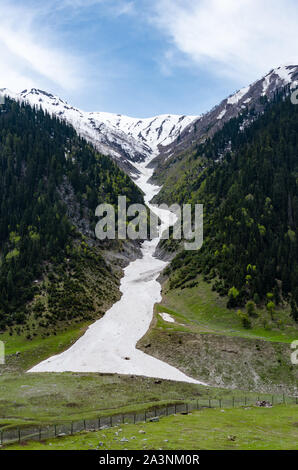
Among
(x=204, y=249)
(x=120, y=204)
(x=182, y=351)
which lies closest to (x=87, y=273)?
(x=204, y=249)

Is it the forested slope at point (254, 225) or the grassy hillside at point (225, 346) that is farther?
the forested slope at point (254, 225)

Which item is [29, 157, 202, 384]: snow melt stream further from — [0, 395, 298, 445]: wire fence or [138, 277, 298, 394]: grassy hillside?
[0, 395, 298, 445]: wire fence

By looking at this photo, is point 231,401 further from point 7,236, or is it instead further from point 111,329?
point 7,236

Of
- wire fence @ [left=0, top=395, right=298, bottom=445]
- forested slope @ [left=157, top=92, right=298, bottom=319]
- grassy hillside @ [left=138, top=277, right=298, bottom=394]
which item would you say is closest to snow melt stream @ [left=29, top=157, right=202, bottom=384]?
grassy hillside @ [left=138, top=277, right=298, bottom=394]

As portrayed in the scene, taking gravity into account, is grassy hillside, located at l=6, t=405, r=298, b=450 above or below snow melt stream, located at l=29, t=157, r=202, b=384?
above

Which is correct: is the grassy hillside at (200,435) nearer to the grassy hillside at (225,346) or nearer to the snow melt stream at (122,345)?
the grassy hillside at (225,346)

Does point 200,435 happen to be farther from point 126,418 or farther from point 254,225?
point 254,225

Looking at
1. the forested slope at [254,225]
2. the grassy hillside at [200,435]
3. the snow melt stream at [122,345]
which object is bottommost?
the snow melt stream at [122,345]

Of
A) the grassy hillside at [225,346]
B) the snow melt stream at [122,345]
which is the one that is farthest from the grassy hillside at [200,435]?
the snow melt stream at [122,345]
